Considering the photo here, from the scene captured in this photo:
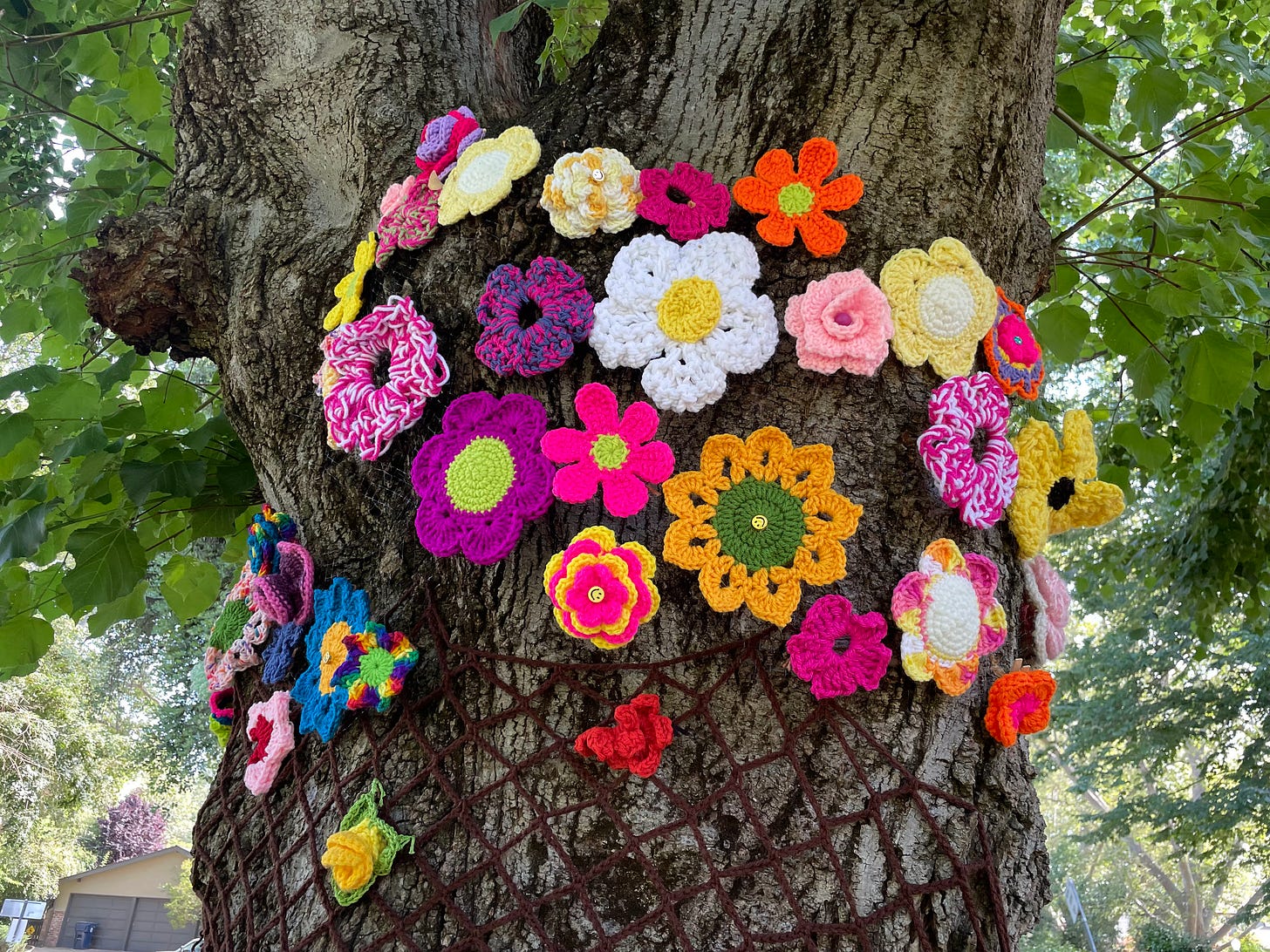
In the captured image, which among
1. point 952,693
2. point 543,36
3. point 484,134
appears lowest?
point 952,693

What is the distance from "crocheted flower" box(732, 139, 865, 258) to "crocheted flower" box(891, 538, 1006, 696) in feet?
1.20

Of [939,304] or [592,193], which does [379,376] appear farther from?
[939,304]

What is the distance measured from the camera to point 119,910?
51.6 ft

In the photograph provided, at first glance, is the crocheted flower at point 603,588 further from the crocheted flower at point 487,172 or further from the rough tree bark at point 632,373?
the crocheted flower at point 487,172

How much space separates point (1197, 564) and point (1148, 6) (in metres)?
1.98

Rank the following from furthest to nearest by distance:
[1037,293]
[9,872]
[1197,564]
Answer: [9,872], [1197,564], [1037,293]

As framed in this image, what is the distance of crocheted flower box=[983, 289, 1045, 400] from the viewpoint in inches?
A: 42.9

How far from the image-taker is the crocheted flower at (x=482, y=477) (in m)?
0.99

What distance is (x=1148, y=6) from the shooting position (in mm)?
2684

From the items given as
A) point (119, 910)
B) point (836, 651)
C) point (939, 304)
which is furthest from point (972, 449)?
point (119, 910)

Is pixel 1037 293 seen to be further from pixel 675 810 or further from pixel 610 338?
pixel 675 810

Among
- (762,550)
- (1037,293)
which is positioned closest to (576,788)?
(762,550)

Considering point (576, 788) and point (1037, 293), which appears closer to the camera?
point (576, 788)

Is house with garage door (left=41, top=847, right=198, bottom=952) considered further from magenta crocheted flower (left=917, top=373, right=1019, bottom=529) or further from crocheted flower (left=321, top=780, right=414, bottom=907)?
magenta crocheted flower (left=917, top=373, right=1019, bottom=529)
